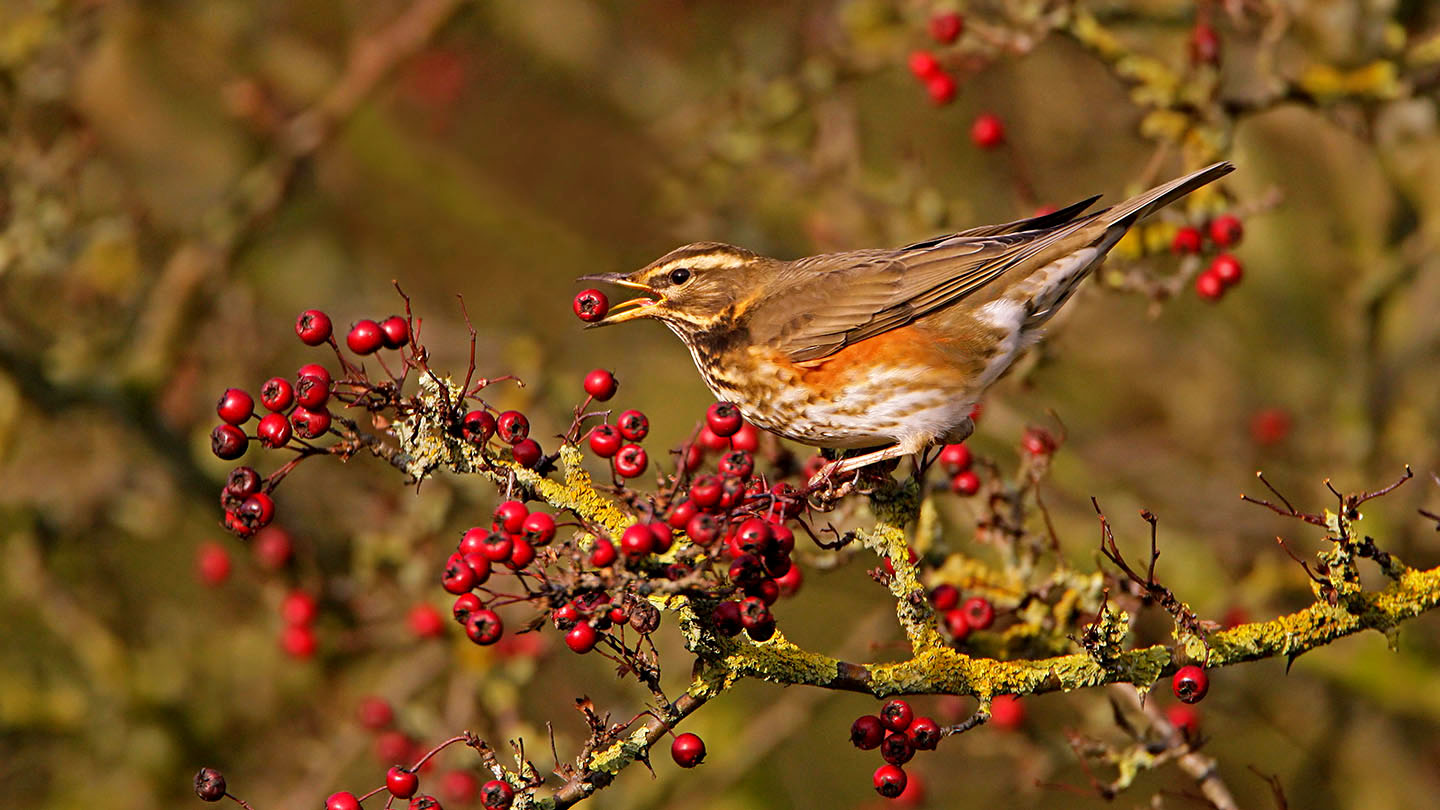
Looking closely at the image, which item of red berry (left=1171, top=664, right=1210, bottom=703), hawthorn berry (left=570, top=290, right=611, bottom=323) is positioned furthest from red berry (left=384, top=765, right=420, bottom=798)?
red berry (left=1171, top=664, right=1210, bottom=703)

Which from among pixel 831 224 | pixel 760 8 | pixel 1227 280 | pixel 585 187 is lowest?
pixel 1227 280

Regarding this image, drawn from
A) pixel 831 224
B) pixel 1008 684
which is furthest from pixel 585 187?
pixel 1008 684

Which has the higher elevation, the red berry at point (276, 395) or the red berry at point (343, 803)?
the red berry at point (276, 395)

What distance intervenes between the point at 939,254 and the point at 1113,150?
422 cm

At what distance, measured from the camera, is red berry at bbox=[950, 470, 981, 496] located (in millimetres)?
4293

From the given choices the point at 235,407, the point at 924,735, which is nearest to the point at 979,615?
the point at 924,735

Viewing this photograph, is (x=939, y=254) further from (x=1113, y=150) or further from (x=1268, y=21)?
(x=1113, y=150)

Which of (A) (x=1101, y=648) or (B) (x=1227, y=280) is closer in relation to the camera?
(A) (x=1101, y=648)

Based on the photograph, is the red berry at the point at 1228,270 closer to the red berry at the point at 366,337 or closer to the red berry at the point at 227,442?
the red berry at the point at 366,337

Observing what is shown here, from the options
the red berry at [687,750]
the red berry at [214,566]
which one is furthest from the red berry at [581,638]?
the red berry at [214,566]

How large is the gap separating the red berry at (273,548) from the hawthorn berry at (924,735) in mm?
3966

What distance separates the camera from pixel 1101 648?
9.54ft

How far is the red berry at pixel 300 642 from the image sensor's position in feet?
20.3

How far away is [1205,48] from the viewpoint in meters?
5.30
